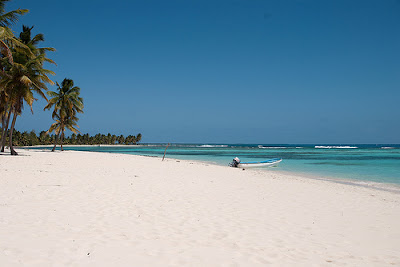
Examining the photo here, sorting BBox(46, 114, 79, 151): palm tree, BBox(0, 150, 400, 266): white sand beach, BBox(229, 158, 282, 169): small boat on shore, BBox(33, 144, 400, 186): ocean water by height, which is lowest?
BBox(33, 144, 400, 186): ocean water

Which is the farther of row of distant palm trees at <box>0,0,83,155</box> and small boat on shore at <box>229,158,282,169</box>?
small boat on shore at <box>229,158,282,169</box>

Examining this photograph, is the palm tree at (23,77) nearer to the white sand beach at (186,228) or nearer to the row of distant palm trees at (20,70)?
the row of distant palm trees at (20,70)

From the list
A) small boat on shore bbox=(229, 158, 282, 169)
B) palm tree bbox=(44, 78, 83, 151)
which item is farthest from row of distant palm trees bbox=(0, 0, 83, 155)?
small boat on shore bbox=(229, 158, 282, 169)

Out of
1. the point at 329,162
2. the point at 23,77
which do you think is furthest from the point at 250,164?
the point at 23,77

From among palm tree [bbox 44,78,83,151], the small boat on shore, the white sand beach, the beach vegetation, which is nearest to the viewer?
the white sand beach

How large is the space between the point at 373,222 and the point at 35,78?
83.1 feet

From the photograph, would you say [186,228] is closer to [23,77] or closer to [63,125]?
[23,77]

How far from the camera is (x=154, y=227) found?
5.54 metres

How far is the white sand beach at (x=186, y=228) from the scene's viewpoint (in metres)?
4.12

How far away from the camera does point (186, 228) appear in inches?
219

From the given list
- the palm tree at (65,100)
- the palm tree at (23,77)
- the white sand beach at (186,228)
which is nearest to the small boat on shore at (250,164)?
the white sand beach at (186,228)

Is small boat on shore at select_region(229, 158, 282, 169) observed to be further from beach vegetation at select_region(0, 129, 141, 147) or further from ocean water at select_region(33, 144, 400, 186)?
beach vegetation at select_region(0, 129, 141, 147)

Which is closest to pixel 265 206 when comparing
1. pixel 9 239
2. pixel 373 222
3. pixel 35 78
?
pixel 373 222

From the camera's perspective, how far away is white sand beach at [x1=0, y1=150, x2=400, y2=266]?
4125 millimetres
